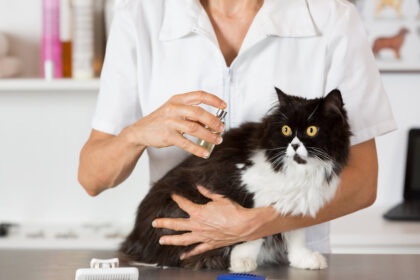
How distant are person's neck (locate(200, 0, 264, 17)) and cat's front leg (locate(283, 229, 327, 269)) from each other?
23.7 inches

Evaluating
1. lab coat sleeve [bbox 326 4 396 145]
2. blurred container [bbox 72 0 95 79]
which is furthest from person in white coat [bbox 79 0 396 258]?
blurred container [bbox 72 0 95 79]

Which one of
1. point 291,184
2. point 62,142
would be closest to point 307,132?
point 291,184

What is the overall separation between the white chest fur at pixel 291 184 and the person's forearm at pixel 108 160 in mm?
262

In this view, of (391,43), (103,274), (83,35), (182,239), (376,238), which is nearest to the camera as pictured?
(103,274)

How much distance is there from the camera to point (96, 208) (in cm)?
262

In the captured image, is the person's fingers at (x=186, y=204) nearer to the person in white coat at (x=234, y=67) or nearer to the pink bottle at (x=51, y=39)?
the person in white coat at (x=234, y=67)

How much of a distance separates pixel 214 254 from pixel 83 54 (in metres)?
1.26

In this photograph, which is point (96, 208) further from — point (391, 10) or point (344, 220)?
point (391, 10)

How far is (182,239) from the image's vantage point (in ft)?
3.99

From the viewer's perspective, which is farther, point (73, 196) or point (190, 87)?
point (73, 196)

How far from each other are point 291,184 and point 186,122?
0.82ft

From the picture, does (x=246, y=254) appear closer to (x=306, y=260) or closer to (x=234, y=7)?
(x=306, y=260)

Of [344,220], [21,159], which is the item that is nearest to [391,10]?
[344,220]

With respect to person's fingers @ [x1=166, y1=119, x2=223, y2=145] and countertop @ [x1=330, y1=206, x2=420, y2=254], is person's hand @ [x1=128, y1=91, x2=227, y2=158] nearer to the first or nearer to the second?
person's fingers @ [x1=166, y1=119, x2=223, y2=145]
